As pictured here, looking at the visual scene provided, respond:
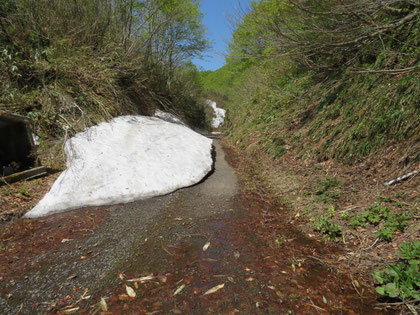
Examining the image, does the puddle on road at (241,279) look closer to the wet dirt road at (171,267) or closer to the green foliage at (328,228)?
the wet dirt road at (171,267)

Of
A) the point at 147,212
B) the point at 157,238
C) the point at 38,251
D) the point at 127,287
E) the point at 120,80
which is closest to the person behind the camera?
the point at 127,287

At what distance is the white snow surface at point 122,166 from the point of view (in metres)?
4.21

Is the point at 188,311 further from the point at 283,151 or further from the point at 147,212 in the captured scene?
the point at 283,151

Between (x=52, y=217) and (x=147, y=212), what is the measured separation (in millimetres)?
→ 1492

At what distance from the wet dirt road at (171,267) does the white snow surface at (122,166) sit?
0.41m

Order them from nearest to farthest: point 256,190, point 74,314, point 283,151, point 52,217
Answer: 1. point 74,314
2. point 52,217
3. point 256,190
4. point 283,151

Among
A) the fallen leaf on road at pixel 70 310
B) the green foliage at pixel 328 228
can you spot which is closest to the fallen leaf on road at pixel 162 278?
the fallen leaf on road at pixel 70 310

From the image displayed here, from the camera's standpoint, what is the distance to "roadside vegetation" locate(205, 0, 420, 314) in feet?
9.22

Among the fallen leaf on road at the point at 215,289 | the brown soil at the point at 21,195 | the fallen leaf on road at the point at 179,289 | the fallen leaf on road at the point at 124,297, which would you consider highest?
the brown soil at the point at 21,195

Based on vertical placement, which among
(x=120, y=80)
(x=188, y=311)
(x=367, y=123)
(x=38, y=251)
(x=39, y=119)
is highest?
(x=120, y=80)

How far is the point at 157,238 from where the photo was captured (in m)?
3.14

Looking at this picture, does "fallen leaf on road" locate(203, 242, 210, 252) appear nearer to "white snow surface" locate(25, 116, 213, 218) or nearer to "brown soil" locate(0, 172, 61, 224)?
"white snow surface" locate(25, 116, 213, 218)

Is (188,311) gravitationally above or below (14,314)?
below

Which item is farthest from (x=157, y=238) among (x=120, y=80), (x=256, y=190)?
(x=120, y=80)
